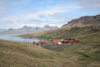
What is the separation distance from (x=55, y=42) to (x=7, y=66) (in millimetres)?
120075

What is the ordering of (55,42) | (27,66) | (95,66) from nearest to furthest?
(27,66), (95,66), (55,42)

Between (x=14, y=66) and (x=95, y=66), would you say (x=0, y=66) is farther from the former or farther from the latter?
(x=95, y=66)

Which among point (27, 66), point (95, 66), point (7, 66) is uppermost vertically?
point (7, 66)

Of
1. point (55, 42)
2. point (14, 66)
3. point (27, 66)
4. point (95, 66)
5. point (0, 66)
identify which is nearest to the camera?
point (0, 66)

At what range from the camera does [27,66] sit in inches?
826

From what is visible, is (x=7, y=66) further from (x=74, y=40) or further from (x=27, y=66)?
(x=74, y=40)

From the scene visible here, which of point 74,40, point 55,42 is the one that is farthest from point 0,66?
point 74,40

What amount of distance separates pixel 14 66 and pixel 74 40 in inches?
5103

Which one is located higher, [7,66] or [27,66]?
[7,66]

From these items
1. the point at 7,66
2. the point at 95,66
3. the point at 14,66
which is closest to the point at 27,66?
the point at 14,66

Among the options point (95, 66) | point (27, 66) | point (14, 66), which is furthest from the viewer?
point (95, 66)

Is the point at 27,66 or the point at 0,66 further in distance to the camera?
the point at 27,66

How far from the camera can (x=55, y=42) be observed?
136 metres

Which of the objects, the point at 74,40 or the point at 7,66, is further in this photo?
the point at 74,40
